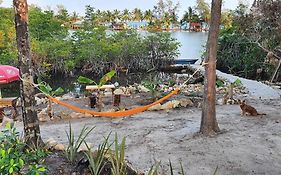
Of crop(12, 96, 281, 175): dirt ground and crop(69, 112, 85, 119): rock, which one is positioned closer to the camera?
crop(12, 96, 281, 175): dirt ground

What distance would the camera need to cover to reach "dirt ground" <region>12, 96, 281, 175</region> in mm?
3541

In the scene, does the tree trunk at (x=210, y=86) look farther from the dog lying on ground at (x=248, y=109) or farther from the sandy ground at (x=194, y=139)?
the dog lying on ground at (x=248, y=109)

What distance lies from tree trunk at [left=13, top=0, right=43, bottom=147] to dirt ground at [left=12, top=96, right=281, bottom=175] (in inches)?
40.4

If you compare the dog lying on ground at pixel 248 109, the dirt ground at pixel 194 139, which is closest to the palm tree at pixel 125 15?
the dirt ground at pixel 194 139

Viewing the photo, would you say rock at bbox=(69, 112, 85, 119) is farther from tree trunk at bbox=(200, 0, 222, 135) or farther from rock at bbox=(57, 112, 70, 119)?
tree trunk at bbox=(200, 0, 222, 135)

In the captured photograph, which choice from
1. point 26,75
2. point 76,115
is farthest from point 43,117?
point 26,75

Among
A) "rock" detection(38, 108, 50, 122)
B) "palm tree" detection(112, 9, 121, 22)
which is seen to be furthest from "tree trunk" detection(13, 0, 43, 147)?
"palm tree" detection(112, 9, 121, 22)

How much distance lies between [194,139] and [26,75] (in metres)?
2.22

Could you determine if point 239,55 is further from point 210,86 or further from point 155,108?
point 210,86

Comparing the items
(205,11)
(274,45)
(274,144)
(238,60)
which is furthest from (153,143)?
(205,11)

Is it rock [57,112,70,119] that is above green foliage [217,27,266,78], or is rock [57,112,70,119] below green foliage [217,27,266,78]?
below

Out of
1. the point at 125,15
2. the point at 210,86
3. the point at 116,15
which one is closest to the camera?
the point at 210,86

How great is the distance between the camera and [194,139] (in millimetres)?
4387

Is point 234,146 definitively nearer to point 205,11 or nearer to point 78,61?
point 78,61
